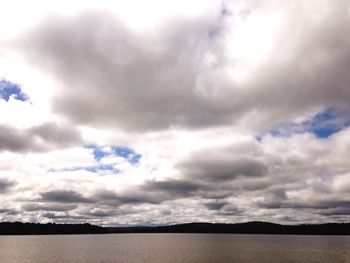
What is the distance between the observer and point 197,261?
103562mm

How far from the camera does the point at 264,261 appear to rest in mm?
105250

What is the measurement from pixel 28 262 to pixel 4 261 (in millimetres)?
12536

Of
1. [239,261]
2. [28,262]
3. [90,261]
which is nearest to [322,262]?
[239,261]

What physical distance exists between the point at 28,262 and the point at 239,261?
67478 mm

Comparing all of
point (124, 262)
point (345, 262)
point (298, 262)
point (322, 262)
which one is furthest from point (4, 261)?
point (345, 262)

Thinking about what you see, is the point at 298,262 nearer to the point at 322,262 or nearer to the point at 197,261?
the point at 322,262

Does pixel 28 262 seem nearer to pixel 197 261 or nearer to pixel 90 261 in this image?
pixel 90 261

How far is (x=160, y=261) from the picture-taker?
109m

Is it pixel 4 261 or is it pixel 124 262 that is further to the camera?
pixel 4 261

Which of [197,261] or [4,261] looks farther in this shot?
[4,261]

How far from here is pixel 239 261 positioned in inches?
4080

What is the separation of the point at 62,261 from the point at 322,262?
3362 inches

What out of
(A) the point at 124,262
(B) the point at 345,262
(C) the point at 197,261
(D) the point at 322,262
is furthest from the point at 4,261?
(B) the point at 345,262

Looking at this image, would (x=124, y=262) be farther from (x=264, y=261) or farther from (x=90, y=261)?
(x=264, y=261)
